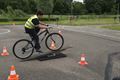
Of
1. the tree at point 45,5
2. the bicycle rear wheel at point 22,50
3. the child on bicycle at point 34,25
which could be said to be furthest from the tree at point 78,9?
the bicycle rear wheel at point 22,50

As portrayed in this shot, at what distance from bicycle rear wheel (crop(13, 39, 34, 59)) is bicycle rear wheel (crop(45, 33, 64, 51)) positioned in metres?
1.06

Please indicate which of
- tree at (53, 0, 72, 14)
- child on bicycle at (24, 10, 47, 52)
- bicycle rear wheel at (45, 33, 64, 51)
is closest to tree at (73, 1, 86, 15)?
tree at (53, 0, 72, 14)

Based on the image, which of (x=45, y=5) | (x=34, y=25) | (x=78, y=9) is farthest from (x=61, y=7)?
(x=34, y=25)

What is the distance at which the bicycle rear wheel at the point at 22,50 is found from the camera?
29.4 ft

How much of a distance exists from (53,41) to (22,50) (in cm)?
148

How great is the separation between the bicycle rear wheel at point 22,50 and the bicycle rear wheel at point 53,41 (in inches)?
41.7

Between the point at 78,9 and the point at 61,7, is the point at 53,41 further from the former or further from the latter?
the point at 78,9

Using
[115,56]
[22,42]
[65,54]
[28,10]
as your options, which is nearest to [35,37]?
[22,42]

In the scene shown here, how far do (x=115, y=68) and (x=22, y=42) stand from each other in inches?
139

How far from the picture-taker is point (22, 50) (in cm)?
892

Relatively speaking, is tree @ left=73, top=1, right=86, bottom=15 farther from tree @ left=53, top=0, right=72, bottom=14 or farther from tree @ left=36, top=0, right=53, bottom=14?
tree @ left=36, top=0, right=53, bottom=14

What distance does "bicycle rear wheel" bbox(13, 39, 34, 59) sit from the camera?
8.95 m

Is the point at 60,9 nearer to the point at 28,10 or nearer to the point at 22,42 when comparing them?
the point at 28,10

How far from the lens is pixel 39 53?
9.52m
